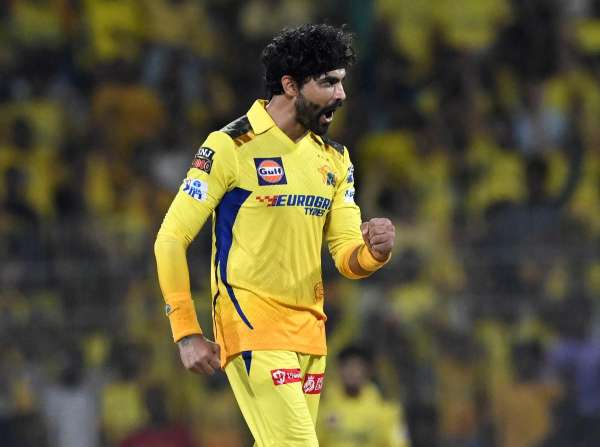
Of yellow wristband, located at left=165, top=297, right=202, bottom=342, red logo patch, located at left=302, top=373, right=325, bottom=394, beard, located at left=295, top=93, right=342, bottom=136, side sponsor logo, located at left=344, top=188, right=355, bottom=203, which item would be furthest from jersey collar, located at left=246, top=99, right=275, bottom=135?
red logo patch, located at left=302, top=373, right=325, bottom=394

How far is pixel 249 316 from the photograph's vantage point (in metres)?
5.32

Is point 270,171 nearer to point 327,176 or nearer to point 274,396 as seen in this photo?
point 327,176

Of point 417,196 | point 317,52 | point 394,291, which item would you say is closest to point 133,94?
point 417,196

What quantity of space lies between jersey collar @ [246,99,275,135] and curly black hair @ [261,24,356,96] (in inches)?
6.7

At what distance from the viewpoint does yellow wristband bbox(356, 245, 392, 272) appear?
17.6ft

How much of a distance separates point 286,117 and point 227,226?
0.50 metres

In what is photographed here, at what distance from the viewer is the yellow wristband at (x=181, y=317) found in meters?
5.11

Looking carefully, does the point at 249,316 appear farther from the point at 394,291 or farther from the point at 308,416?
the point at 394,291

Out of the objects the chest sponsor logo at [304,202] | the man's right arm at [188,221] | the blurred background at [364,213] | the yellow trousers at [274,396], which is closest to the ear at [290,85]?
the man's right arm at [188,221]

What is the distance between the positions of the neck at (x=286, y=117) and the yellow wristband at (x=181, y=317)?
2.67ft

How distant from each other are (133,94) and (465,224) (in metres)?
3.68

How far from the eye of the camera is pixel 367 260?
540 cm

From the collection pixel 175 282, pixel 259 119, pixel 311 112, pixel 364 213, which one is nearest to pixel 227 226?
pixel 175 282

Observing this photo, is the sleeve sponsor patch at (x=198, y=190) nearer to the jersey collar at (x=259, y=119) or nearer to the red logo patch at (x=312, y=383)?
the jersey collar at (x=259, y=119)
